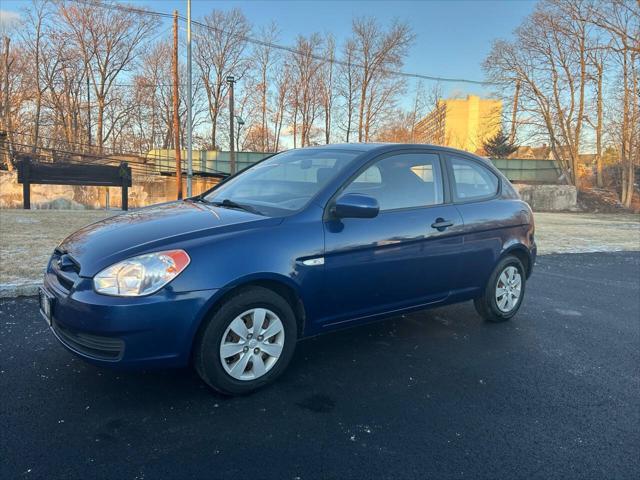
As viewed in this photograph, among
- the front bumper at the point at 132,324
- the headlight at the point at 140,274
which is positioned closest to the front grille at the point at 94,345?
the front bumper at the point at 132,324

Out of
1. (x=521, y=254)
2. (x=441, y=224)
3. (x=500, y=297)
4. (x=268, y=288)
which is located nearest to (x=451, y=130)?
(x=521, y=254)

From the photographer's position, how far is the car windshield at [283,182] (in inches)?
134

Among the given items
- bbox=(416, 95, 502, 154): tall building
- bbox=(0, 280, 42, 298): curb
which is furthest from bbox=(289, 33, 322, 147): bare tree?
bbox=(0, 280, 42, 298): curb

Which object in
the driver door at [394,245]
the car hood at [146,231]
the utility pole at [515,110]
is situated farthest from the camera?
the utility pole at [515,110]

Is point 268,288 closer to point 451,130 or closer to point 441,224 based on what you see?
point 441,224

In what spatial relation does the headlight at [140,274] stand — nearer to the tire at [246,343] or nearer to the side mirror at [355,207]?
the tire at [246,343]

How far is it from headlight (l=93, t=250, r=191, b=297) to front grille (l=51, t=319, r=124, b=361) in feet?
0.88

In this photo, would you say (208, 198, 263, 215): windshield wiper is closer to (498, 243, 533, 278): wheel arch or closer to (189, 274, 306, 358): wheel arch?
(189, 274, 306, 358): wheel arch

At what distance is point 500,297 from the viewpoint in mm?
4617

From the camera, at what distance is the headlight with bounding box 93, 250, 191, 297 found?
2.61 metres

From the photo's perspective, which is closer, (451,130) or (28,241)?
(28,241)

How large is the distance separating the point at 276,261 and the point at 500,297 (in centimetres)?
269

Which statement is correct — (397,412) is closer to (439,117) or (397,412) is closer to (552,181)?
(552,181)

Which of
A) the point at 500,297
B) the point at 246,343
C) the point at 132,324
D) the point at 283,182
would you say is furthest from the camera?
the point at 500,297
